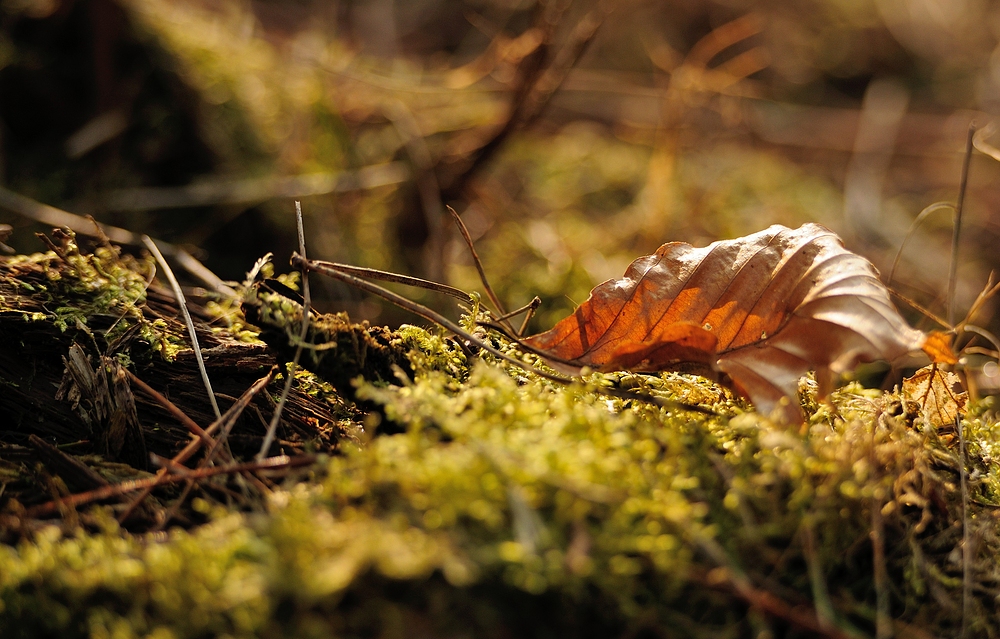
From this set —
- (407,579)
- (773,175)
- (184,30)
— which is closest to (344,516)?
(407,579)

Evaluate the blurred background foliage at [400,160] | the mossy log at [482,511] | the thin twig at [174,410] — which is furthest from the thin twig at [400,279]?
the blurred background foliage at [400,160]

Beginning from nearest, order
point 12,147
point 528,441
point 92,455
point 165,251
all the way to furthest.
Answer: point 528,441 < point 92,455 < point 165,251 < point 12,147

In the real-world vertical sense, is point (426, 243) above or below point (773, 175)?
below

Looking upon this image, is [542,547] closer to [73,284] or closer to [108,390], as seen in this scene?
[108,390]

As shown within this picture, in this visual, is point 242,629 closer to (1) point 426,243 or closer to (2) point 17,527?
(2) point 17,527

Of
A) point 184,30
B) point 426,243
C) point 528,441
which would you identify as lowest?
point 426,243

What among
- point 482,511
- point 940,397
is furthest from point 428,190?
point 482,511

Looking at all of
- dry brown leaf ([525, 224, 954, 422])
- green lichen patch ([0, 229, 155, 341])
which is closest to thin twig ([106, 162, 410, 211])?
green lichen patch ([0, 229, 155, 341])
